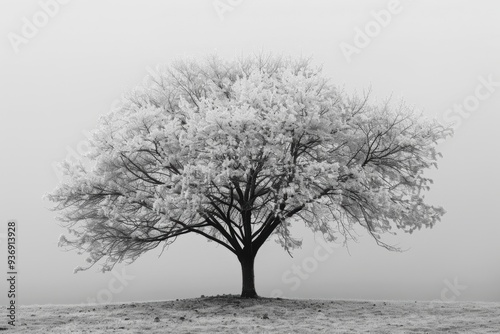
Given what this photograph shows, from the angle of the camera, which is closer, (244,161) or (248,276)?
(244,161)

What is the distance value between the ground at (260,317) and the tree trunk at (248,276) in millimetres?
664

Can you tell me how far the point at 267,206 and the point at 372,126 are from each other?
5.53 metres

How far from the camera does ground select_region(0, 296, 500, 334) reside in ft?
60.5

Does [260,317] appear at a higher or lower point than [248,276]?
lower

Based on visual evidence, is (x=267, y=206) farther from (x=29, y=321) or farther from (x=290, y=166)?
(x=29, y=321)

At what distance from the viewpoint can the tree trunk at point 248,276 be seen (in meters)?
25.1

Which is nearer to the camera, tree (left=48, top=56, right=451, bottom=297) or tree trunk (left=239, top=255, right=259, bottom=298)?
tree (left=48, top=56, right=451, bottom=297)

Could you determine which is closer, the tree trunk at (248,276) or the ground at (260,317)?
the ground at (260,317)

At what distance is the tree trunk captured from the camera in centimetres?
2512

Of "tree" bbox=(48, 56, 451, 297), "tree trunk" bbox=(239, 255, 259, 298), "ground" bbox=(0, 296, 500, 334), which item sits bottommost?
"ground" bbox=(0, 296, 500, 334)

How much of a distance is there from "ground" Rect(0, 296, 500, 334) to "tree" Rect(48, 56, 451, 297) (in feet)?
8.36

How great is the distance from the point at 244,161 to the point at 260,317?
5.22m

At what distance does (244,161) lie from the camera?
20.2 m

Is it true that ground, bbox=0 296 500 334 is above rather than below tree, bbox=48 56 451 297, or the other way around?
below
